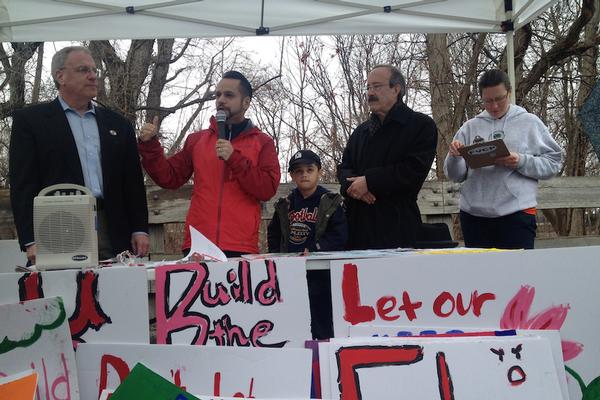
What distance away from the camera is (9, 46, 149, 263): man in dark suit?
2725 mm

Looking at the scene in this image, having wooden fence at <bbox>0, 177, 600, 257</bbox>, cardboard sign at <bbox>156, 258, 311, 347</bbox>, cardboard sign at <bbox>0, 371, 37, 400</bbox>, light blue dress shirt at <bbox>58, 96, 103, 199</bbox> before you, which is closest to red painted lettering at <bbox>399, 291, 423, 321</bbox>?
cardboard sign at <bbox>156, 258, 311, 347</bbox>

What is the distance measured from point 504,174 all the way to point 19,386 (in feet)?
7.85

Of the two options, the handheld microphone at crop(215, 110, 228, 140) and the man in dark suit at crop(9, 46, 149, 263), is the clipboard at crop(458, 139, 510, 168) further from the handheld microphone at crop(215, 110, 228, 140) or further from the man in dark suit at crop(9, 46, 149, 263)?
the man in dark suit at crop(9, 46, 149, 263)

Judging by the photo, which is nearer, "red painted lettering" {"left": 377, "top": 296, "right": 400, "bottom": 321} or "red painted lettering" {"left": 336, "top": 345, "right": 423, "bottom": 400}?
"red painted lettering" {"left": 336, "top": 345, "right": 423, "bottom": 400}

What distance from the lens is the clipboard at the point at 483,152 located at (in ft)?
9.38

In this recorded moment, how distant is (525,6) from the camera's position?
12.3 feet

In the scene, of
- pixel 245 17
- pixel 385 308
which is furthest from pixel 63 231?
pixel 245 17

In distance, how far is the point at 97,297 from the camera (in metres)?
1.86

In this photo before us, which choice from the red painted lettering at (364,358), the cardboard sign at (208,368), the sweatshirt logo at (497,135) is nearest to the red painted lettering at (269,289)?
the cardboard sign at (208,368)

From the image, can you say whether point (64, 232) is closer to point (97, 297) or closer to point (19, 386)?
point (97, 297)

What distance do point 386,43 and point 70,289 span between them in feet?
22.8

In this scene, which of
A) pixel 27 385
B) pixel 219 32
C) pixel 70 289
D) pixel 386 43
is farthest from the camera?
pixel 386 43

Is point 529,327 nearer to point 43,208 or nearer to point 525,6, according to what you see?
point 43,208

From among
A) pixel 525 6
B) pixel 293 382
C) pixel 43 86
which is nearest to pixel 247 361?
pixel 293 382
